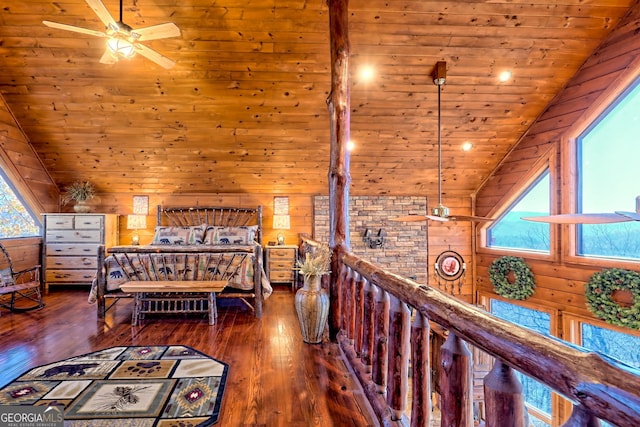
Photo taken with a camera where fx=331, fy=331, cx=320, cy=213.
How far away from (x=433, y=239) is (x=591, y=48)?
12.2 ft

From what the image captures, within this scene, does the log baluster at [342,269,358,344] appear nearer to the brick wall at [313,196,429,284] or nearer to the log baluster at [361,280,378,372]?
the log baluster at [361,280,378,372]

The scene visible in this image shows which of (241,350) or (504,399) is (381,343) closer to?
(504,399)

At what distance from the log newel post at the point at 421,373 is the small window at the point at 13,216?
20.0 feet

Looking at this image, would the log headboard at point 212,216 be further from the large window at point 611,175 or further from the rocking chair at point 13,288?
the large window at point 611,175

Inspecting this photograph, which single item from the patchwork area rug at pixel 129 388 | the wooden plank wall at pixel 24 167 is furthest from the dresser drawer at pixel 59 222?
the patchwork area rug at pixel 129 388

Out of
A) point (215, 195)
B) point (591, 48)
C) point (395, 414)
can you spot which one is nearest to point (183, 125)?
point (215, 195)

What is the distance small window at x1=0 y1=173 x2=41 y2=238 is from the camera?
4930mm

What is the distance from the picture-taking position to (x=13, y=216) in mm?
5090

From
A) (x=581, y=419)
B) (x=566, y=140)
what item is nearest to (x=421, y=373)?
(x=581, y=419)

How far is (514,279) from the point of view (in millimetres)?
5438

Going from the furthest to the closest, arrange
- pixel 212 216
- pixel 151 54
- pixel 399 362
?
pixel 212 216 < pixel 151 54 < pixel 399 362

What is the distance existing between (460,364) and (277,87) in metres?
4.14

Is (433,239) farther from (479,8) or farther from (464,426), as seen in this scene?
(464,426)

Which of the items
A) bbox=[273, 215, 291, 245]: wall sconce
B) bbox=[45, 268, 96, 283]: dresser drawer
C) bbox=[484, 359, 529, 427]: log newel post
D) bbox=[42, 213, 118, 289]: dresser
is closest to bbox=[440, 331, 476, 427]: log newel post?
bbox=[484, 359, 529, 427]: log newel post
